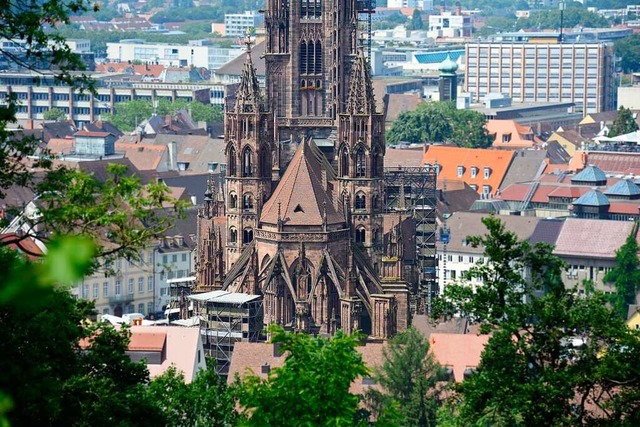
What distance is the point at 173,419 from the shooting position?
6594 centimetres

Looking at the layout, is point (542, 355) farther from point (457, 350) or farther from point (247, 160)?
point (247, 160)

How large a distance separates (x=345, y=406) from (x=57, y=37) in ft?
43.5

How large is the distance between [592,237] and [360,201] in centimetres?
2657

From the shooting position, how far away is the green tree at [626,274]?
143m

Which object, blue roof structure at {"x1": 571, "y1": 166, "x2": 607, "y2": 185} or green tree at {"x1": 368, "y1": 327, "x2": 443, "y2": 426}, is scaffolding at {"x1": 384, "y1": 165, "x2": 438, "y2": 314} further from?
green tree at {"x1": 368, "y1": 327, "x2": 443, "y2": 426}

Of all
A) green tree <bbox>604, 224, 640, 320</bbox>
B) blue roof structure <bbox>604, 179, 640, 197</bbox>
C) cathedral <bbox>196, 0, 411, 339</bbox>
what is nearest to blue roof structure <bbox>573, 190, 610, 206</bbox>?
blue roof structure <bbox>604, 179, 640, 197</bbox>

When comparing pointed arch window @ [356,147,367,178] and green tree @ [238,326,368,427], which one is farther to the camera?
pointed arch window @ [356,147,367,178]

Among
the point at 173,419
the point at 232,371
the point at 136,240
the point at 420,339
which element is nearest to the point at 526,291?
the point at 173,419

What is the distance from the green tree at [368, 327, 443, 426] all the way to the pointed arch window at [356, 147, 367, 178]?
30.1m

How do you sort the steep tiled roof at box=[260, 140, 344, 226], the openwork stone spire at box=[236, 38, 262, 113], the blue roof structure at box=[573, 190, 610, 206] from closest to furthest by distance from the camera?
the steep tiled roof at box=[260, 140, 344, 226] → the openwork stone spire at box=[236, 38, 262, 113] → the blue roof structure at box=[573, 190, 610, 206]

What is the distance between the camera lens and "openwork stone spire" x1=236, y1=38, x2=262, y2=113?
433 feet

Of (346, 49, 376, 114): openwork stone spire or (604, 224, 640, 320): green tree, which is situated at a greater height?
(346, 49, 376, 114): openwork stone spire

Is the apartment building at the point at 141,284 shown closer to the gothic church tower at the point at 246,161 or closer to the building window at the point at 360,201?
the gothic church tower at the point at 246,161

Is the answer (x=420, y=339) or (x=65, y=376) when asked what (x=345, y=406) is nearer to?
(x=65, y=376)
